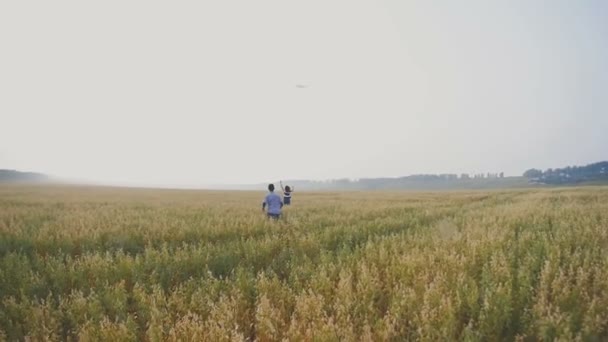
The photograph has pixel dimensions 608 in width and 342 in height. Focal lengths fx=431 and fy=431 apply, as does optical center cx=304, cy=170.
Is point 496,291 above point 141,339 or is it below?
above

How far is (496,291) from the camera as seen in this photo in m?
5.11

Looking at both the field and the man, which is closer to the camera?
the field

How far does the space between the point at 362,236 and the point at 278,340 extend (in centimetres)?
759

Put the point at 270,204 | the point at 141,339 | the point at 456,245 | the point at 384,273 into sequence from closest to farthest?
the point at 141,339
the point at 384,273
the point at 456,245
the point at 270,204

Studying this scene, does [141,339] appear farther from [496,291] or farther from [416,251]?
[416,251]

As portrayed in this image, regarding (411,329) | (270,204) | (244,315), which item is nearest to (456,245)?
(411,329)

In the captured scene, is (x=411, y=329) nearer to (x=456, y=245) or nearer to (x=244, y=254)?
(x=456, y=245)

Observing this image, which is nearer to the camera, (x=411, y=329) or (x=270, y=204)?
(x=411, y=329)

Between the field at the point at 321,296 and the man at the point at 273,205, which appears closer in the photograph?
the field at the point at 321,296

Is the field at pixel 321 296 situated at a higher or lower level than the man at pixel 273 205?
lower

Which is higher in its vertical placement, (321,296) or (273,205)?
(273,205)

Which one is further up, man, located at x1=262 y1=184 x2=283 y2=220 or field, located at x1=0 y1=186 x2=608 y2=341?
man, located at x1=262 y1=184 x2=283 y2=220

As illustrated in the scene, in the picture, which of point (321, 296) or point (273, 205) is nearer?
point (321, 296)

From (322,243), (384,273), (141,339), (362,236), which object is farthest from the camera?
(362,236)
